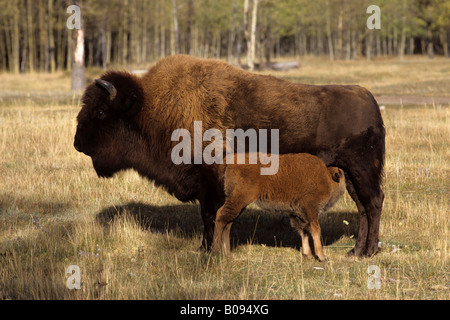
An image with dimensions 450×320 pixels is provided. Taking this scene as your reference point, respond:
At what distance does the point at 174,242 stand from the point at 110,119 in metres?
1.76

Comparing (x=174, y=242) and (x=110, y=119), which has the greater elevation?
(x=110, y=119)

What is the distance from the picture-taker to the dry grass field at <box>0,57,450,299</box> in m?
5.34

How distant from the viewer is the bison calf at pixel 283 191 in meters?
6.13

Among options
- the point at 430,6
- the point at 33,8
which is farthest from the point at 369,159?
the point at 430,6

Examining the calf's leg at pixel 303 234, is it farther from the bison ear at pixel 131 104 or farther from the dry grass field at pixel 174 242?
the bison ear at pixel 131 104

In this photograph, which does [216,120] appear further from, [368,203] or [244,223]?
[244,223]

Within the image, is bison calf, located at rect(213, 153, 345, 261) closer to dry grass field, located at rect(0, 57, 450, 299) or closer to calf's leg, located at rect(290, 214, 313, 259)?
calf's leg, located at rect(290, 214, 313, 259)

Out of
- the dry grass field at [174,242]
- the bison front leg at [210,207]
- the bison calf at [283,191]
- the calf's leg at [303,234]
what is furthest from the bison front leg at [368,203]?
the bison front leg at [210,207]

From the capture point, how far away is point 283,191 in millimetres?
6145

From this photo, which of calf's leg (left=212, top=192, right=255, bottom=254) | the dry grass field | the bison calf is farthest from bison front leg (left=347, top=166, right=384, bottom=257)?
calf's leg (left=212, top=192, right=255, bottom=254)

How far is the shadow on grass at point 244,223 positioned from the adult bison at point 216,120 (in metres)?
0.84

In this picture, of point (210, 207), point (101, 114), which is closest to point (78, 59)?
point (101, 114)

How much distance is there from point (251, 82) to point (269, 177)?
1.26 m

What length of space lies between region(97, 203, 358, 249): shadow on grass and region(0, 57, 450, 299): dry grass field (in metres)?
0.02
